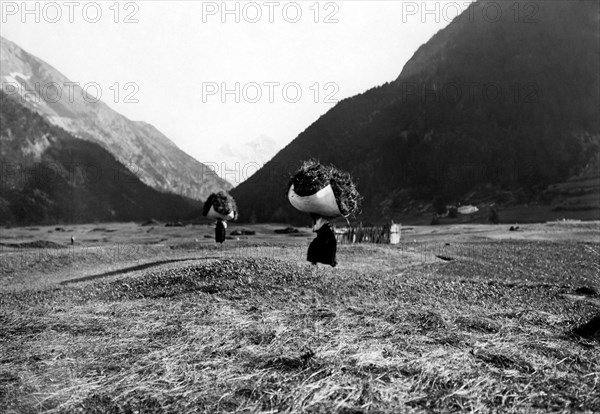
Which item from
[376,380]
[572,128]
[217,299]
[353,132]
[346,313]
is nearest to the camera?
[376,380]

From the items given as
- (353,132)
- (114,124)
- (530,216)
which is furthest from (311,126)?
(114,124)

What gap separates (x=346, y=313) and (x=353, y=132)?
308 feet

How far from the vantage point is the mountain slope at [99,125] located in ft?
504

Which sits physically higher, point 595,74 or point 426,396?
point 595,74

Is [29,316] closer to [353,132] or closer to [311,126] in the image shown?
[353,132]

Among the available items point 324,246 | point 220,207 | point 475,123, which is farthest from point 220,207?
point 475,123

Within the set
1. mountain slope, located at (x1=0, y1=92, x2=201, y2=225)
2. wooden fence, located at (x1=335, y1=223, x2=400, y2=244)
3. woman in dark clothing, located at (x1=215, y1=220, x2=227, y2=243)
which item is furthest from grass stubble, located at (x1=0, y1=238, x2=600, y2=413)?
mountain slope, located at (x1=0, y1=92, x2=201, y2=225)

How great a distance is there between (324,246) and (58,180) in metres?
103

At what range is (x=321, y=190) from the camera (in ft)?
36.3

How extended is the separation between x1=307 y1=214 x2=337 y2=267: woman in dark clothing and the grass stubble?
2532mm

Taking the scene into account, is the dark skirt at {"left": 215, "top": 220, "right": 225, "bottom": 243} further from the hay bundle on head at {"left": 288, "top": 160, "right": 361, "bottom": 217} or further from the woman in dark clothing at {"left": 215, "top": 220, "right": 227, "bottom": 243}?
the hay bundle on head at {"left": 288, "top": 160, "right": 361, "bottom": 217}

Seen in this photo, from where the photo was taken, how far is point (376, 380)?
3932mm

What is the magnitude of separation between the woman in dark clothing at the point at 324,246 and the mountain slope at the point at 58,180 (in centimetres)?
8692

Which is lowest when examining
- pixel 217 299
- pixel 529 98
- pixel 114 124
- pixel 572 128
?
pixel 217 299
